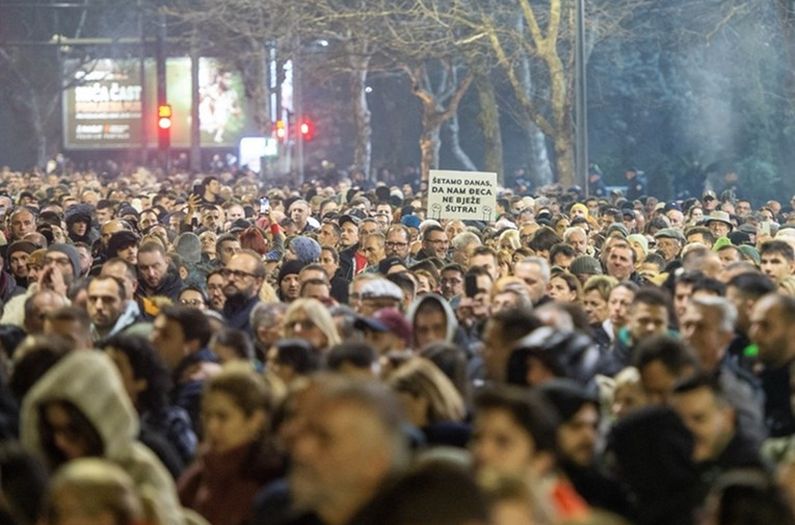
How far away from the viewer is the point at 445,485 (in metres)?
5.54

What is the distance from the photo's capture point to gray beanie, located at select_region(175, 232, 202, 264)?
18.8 metres

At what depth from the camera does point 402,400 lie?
797 centimetres

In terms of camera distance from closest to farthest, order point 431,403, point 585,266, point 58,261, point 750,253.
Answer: point 431,403 → point 58,261 → point 585,266 → point 750,253

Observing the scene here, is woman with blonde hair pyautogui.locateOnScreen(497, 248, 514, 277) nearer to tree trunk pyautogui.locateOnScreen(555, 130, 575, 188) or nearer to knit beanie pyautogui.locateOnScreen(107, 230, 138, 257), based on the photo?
knit beanie pyautogui.locateOnScreen(107, 230, 138, 257)

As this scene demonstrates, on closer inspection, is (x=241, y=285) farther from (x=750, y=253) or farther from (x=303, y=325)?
(x=750, y=253)

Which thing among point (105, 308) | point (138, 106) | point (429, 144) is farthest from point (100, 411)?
point (138, 106)

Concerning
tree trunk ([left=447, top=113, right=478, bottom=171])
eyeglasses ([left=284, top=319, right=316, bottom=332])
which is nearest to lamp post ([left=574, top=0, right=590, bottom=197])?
eyeglasses ([left=284, top=319, right=316, bottom=332])

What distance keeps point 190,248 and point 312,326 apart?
27.1 feet

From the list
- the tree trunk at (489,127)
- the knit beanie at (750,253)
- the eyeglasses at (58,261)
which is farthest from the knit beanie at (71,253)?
the tree trunk at (489,127)

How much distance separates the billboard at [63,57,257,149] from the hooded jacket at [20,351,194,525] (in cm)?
7914

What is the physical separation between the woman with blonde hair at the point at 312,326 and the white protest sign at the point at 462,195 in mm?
11962

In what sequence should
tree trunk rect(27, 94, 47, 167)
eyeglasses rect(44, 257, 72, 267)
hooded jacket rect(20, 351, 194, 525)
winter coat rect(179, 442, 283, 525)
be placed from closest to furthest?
1. hooded jacket rect(20, 351, 194, 525)
2. winter coat rect(179, 442, 283, 525)
3. eyeglasses rect(44, 257, 72, 267)
4. tree trunk rect(27, 94, 47, 167)

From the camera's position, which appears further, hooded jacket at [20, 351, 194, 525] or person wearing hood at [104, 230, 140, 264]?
person wearing hood at [104, 230, 140, 264]

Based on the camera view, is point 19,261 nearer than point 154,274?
No
